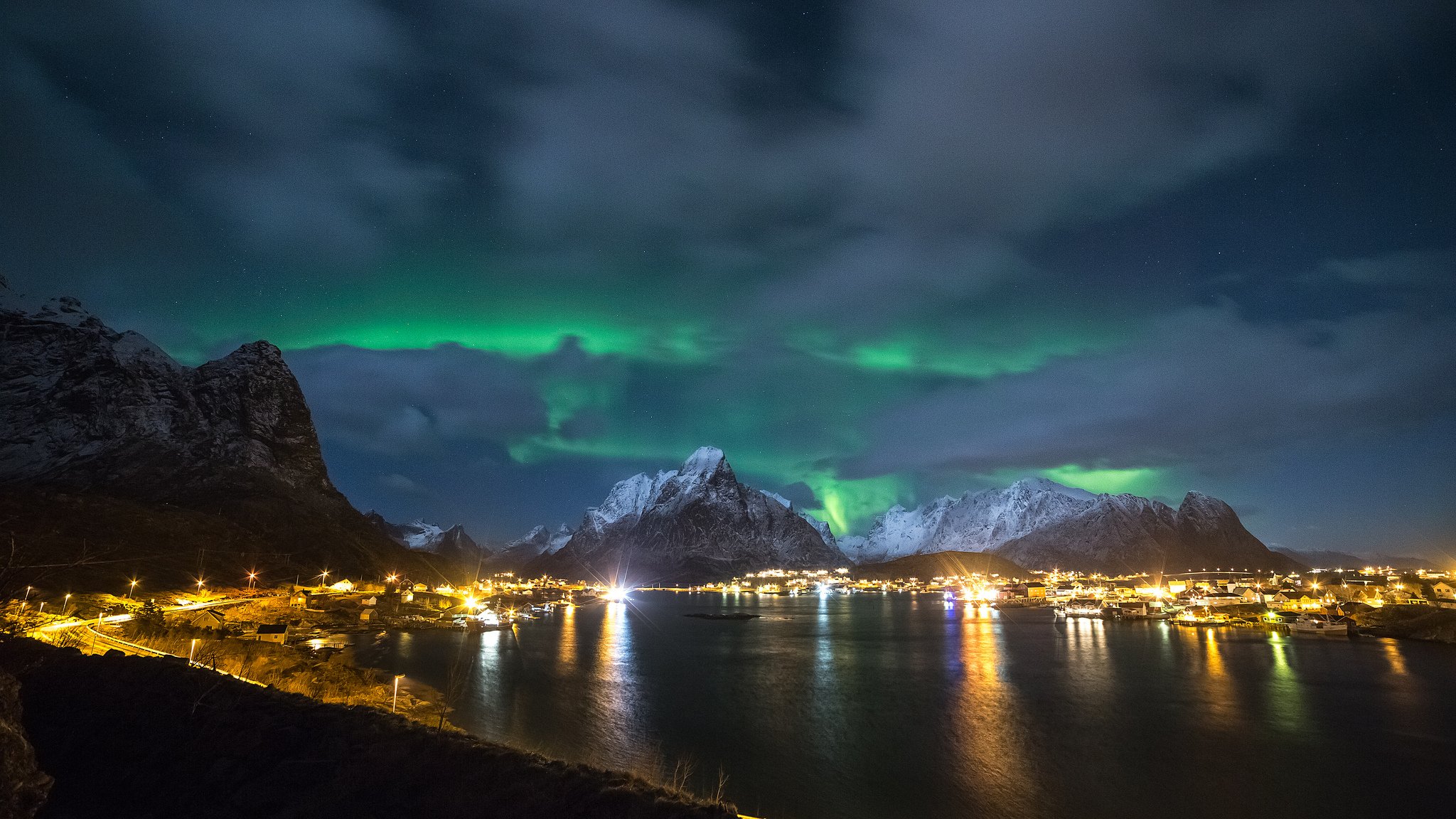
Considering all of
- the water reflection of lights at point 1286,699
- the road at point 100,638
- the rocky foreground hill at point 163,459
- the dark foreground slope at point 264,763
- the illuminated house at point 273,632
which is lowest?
the water reflection of lights at point 1286,699

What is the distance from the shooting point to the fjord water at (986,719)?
32.8 meters

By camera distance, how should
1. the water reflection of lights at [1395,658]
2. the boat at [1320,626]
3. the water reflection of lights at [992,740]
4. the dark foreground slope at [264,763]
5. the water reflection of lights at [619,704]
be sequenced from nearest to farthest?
the dark foreground slope at [264,763], the water reflection of lights at [992,740], the water reflection of lights at [619,704], the water reflection of lights at [1395,658], the boat at [1320,626]

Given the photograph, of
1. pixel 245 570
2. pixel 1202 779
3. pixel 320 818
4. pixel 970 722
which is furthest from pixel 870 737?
pixel 245 570

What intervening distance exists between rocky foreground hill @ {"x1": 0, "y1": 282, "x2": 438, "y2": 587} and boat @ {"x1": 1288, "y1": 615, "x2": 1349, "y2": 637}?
169584mm

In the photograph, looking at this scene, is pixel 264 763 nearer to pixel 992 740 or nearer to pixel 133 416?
pixel 992 740

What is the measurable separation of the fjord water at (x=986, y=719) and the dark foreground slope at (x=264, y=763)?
1415cm

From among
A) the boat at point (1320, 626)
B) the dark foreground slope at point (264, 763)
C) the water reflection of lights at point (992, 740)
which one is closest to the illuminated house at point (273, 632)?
the dark foreground slope at point (264, 763)

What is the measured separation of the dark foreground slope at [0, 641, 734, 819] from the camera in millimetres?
18406

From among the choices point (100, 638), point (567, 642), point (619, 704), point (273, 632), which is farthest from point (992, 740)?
point (567, 642)

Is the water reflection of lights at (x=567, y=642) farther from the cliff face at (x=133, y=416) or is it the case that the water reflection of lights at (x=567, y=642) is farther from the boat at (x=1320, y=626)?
the boat at (x=1320, y=626)

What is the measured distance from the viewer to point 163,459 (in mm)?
147125

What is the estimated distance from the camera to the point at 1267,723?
155 ft

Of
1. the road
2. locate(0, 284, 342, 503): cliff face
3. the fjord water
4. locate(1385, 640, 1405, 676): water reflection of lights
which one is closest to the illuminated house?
the fjord water

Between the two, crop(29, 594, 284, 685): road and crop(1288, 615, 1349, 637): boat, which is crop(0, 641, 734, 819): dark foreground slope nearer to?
crop(29, 594, 284, 685): road
